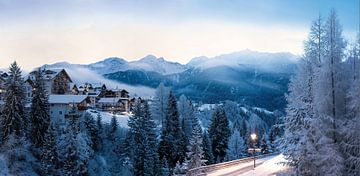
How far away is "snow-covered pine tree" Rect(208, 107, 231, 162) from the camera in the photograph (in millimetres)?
61406

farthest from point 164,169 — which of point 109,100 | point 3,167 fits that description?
point 109,100

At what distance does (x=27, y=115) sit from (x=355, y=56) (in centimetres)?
4213

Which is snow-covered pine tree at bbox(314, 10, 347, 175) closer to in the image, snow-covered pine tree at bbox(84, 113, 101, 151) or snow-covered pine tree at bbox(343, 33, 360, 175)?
snow-covered pine tree at bbox(343, 33, 360, 175)

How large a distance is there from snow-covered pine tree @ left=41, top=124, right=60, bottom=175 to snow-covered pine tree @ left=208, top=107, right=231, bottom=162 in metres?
24.1

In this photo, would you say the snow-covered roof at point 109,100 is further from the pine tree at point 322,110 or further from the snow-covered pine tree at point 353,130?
the snow-covered pine tree at point 353,130

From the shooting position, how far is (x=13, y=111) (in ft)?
158

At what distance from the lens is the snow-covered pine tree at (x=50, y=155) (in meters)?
46.4

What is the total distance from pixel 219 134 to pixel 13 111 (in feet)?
96.2

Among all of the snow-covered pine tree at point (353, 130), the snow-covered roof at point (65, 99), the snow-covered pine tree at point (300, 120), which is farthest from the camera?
the snow-covered roof at point (65, 99)

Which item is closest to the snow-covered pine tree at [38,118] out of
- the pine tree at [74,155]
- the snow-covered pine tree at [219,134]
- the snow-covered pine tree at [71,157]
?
the pine tree at [74,155]

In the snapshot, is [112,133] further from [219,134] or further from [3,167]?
[3,167]

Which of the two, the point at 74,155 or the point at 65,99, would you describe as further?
the point at 65,99

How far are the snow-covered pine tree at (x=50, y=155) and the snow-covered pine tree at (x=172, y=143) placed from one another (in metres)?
14.9

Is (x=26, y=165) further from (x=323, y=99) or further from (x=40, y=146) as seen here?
(x=323, y=99)
